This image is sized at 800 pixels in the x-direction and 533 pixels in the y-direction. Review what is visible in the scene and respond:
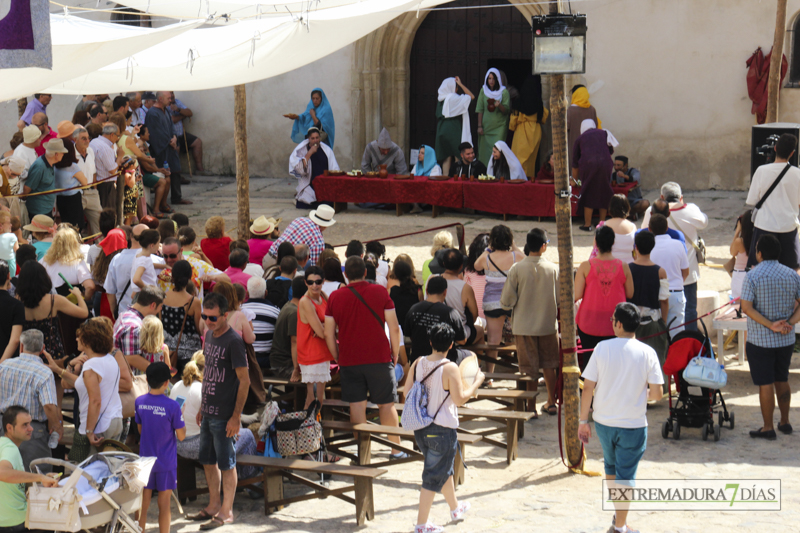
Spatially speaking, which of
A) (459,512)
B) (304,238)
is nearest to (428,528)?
(459,512)

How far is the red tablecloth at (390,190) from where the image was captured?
44.6ft

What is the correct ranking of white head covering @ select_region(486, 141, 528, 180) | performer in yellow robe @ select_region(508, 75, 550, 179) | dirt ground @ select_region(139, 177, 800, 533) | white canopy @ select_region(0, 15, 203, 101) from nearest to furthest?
dirt ground @ select_region(139, 177, 800, 533), white canopy @ select_region(0, 15, 203, 101), white head covering @ select_region(486, 141, 528, 180), performer in yellow robe @ select_region(508, 75, 550, 179)

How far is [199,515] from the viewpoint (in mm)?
6004

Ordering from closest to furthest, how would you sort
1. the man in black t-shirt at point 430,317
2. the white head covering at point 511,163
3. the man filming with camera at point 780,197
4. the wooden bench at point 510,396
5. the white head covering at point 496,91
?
the man in black t-shirt at point 430,317 < the wooden bench at point 510,396 < the man filming with camera at point 780,197 < the white head covering at point 511,163 < the white head covering at point 496,91

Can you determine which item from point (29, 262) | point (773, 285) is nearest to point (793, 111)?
point (773, 285)

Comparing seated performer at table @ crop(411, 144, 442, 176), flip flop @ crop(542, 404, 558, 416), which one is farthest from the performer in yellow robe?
flip flop @ crop(542, 404, 558, 416)

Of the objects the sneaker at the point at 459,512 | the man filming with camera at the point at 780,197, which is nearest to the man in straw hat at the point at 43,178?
the sneaker at the point at 459,512

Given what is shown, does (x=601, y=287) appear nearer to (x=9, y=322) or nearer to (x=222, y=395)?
(x=222, y=395)

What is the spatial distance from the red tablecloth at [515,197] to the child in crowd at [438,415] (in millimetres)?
7836

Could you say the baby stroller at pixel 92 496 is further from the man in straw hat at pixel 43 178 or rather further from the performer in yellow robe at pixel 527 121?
the performer in yellow robe at pixel 527 121

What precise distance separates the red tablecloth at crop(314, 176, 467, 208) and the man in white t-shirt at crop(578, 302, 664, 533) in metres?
8.24

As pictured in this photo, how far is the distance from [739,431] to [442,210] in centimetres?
743

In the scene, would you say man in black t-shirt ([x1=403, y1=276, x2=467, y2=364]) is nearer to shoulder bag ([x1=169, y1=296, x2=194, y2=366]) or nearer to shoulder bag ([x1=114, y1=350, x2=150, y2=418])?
shoulder bag ([x1=169, y1=296, x2=194, y2=366])

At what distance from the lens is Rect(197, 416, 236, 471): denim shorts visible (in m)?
5.82
